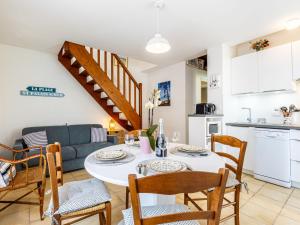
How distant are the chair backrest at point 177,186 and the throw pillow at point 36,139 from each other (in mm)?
3125

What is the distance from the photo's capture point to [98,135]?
12.5ft

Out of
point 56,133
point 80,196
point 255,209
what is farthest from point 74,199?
point 56,133

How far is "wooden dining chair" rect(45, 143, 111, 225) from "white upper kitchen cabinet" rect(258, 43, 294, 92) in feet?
9.77

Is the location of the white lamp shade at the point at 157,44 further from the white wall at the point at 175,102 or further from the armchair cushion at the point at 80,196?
the white wall at the point at 175,102

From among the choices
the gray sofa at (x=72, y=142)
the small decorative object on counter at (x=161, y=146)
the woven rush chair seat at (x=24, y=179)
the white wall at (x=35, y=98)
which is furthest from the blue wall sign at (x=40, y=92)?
the small decorative object on counter at (x=161, y=146)

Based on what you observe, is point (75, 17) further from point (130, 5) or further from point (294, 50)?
point (294, 50)

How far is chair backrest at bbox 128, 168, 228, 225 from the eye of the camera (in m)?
0.63

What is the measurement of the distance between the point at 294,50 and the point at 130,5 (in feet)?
8.21

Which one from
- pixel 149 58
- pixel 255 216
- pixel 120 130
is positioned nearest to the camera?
pixel 255 216

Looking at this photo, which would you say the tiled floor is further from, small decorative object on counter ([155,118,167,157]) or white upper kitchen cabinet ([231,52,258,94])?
white upper kitchen cabinet ([231,52,258,94])

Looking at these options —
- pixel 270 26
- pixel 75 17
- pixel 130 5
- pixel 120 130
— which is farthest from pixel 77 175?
pixel 270 26

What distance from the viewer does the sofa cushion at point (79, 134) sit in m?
3.65

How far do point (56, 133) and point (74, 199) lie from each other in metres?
2.69

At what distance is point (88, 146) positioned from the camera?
3.32 m
